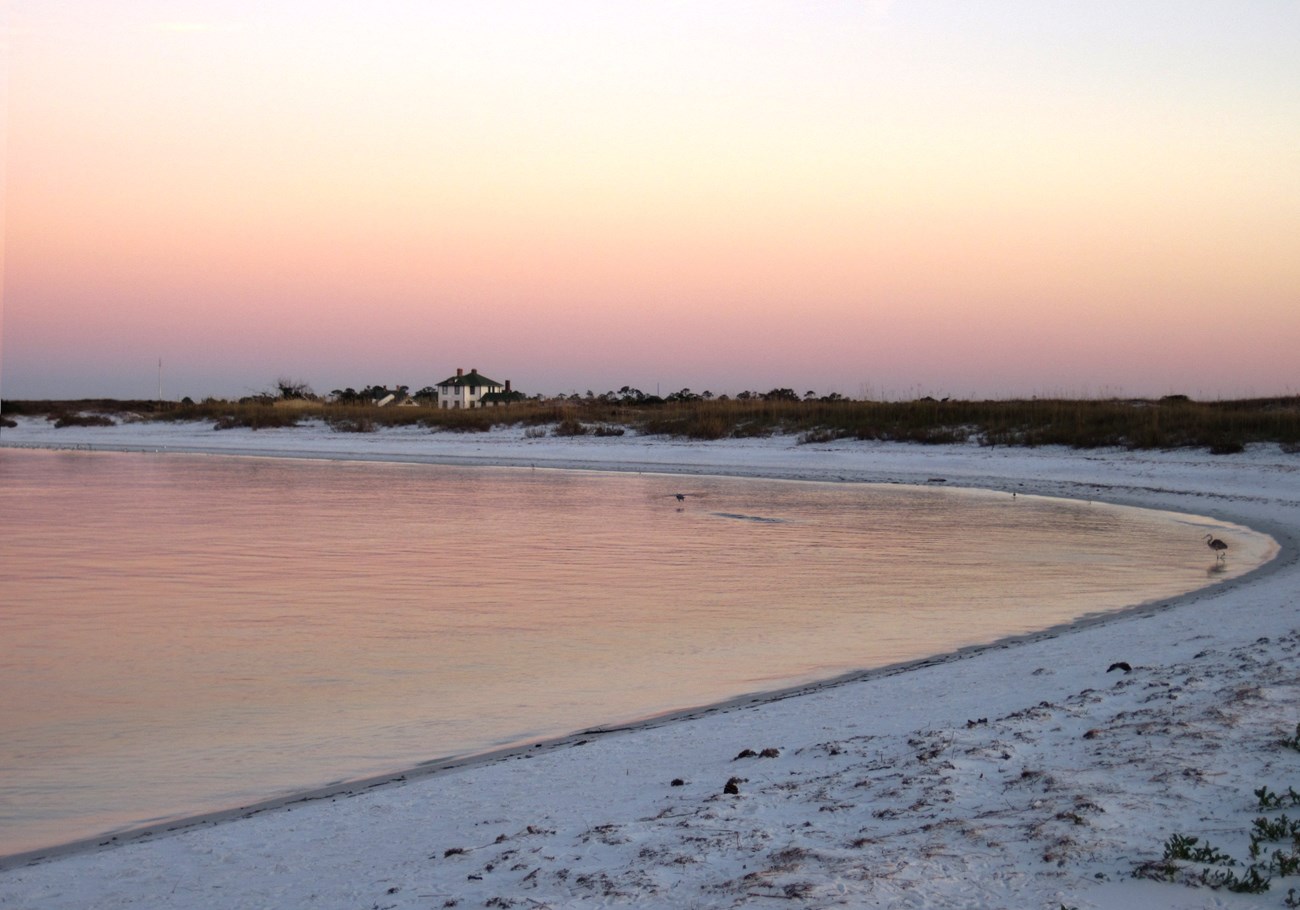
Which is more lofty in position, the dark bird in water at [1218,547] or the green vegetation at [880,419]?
the green vegetation at [880,419]

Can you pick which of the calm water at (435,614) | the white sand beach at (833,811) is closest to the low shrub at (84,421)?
the calm water at (435,614)

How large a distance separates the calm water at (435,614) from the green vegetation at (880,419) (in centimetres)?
1119

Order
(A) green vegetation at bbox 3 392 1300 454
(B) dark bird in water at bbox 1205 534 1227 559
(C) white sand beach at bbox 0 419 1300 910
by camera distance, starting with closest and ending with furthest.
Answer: (C) white sand beach at bbox 0 419 1300 910 < (B) dark bird in water at bbox 1205 534 1227 559 < (A) green vegetation at bbox 3 392 1300 454

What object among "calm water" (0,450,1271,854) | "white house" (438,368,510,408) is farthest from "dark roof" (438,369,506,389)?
"calm water" (0,450,1271,854)

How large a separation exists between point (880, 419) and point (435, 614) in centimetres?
3160

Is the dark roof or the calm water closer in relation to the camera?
the calm water

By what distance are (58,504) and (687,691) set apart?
18.7 meters

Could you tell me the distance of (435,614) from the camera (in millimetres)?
10766

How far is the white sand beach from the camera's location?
12.4ft

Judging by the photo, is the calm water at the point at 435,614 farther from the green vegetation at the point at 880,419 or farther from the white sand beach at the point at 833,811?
the green vegetation at the point at 880,419

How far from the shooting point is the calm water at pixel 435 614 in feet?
21.1

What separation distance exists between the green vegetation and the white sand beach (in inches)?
1023

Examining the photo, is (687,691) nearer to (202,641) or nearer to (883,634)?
(883,634)

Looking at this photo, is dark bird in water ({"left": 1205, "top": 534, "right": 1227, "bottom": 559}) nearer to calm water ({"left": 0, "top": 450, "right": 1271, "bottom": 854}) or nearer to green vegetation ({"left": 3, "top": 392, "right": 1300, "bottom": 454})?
calm water ({"left": 0, "top": 450, "right": 1271, "bottom": 854})
